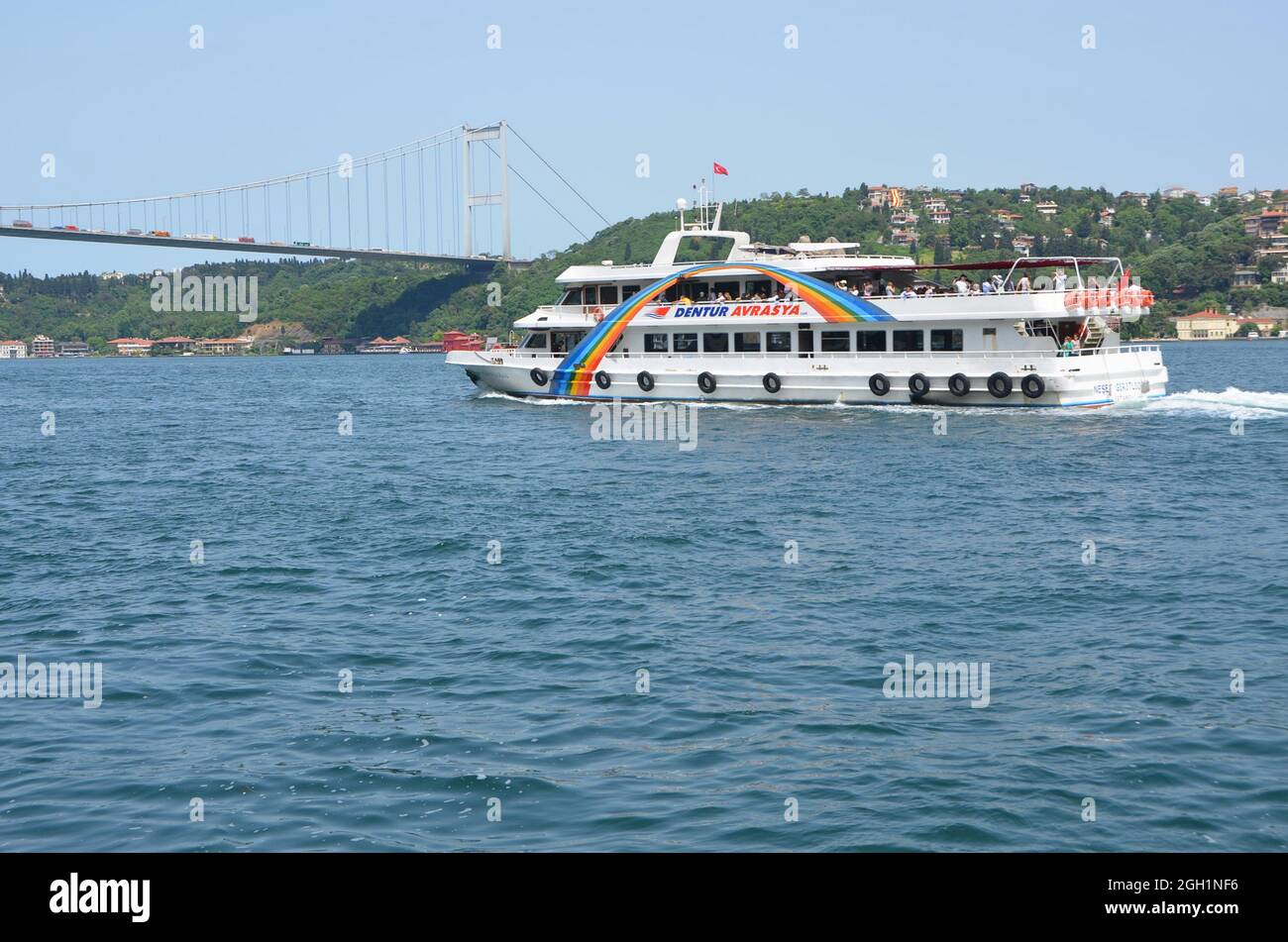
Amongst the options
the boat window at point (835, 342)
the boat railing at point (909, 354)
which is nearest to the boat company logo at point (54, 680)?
the boat railing at point (909, 354)

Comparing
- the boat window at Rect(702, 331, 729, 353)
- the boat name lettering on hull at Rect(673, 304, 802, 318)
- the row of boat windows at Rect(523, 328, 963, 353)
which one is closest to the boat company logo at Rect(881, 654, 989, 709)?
the row of boat windows at Rect(523, 328, 963, 353)

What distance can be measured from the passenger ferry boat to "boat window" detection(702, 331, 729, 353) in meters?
0.06

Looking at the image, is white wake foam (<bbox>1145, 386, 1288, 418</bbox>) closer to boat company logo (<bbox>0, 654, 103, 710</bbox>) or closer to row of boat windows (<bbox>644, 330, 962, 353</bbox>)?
row of boat windows (<bbox>644, 330, 962, 353</bbox>)

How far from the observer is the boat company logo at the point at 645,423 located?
37.0 m

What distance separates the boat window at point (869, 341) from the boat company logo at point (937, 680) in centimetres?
2741

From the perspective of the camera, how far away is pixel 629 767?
10977 mm

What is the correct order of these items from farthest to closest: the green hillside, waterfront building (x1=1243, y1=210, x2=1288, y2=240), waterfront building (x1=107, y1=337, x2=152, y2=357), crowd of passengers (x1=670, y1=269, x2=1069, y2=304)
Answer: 1. waterfront building (x1=1243, y1=210, x2=1288, y2=240)
2. waterfront building (x1=107, y1=337, x2=152, y2=357)
3. the green hillside
4. crowd of passengers (x1=670, y1=269, x2=1069, y2=304)

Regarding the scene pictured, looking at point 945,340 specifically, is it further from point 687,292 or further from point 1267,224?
point 1267,224

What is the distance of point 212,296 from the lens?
178 m

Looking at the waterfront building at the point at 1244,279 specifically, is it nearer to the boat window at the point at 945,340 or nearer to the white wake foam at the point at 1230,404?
the white wake foam at the point at 1230,404

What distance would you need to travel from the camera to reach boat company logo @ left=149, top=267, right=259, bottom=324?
557 ft
